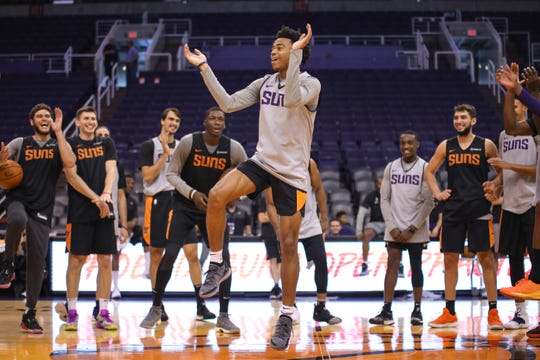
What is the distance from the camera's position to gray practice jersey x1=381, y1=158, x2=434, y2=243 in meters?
7.62

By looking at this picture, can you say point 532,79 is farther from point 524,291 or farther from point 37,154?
point 37,154

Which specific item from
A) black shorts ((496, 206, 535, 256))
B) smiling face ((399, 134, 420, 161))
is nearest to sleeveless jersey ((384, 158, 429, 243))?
smiling face ((399, 134, 420, 161))

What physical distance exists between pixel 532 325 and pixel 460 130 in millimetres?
1968

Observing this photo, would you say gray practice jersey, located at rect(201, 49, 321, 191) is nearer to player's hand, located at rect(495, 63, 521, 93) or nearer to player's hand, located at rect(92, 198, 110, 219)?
player's hand, located at rect(495, 63, 521, 93)

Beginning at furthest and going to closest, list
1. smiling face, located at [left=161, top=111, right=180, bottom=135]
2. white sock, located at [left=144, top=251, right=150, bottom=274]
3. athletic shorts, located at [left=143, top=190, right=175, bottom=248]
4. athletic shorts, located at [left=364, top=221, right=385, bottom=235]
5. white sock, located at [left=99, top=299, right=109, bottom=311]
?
athletic shorts, located at [left=364, top=221, right=385, bottom=235] < white sock, located at [left=144, top=251, right=150, bottom=274] < athletic shorts, located at [left=143, top=190, right=175, bottom=248] < smiling face, located at [left=161, top=111, right=180, bottom=135] < white sock, located at [left=99, top=299, right=109, bottom=311]

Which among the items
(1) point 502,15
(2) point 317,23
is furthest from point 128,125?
(1) point 502,15

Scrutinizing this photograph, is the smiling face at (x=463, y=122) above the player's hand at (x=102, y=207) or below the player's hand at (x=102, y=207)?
above

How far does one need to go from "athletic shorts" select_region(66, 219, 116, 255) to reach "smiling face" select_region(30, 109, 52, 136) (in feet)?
3.01

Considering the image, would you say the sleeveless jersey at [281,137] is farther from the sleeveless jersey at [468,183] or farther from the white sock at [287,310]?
the sleeveless jersey at [468,183]

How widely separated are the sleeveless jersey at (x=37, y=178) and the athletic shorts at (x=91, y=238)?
259mm

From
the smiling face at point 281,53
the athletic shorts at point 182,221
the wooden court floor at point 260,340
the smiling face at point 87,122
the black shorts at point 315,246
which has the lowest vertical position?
the wooden court floor at point 260,340

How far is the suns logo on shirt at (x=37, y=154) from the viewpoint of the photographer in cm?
Answer: 682

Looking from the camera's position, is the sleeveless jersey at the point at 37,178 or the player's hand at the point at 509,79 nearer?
the player's hand at the point at 509,79

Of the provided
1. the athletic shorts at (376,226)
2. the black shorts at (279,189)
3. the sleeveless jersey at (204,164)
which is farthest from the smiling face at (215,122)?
the athletic shorts at (376,226)
